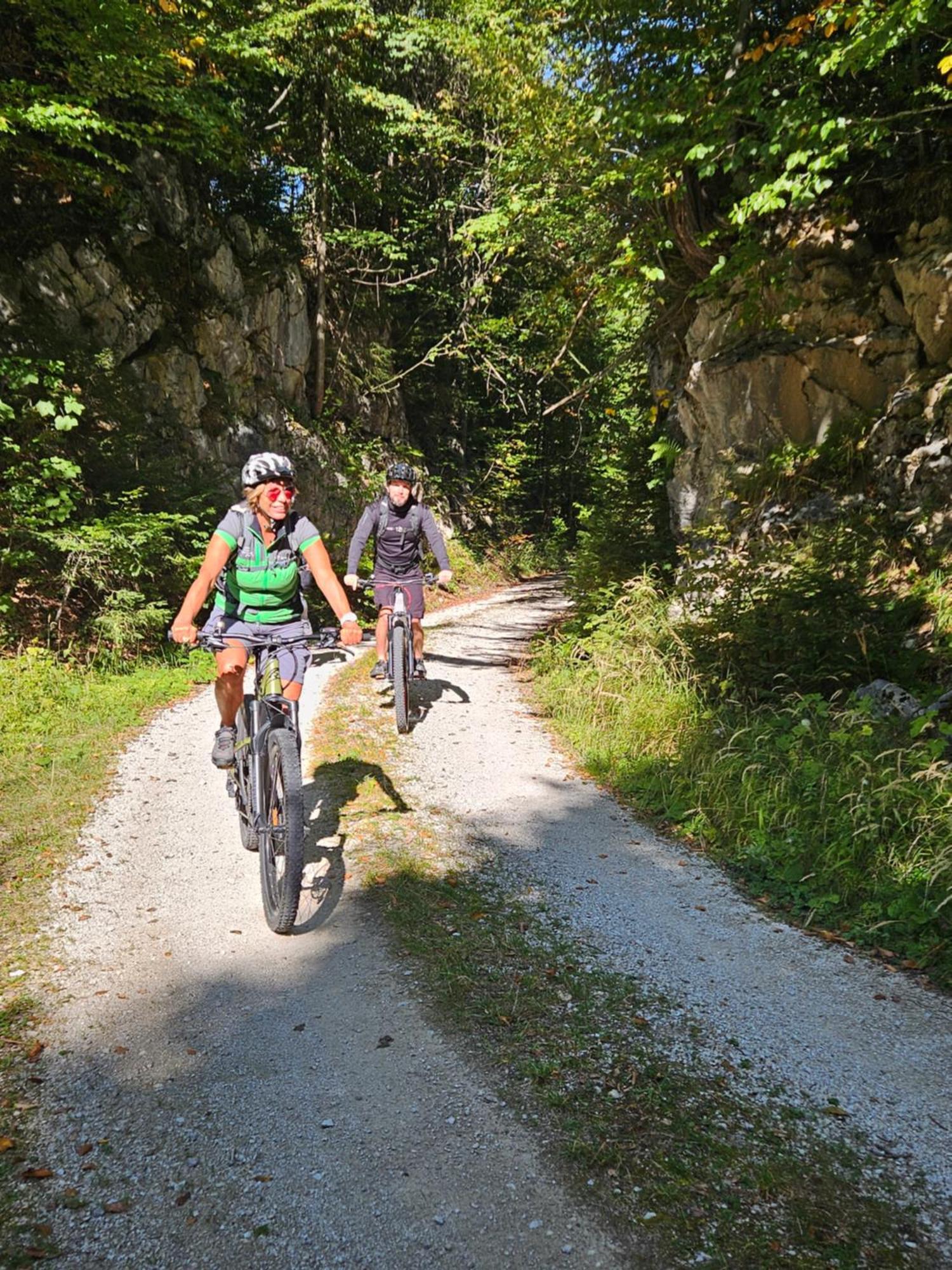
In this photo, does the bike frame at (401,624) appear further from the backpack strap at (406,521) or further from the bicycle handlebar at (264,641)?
the bicycle handlebar at (264,641)

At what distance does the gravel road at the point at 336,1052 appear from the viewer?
2.23m

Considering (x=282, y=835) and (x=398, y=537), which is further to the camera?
(x=398, y=537)

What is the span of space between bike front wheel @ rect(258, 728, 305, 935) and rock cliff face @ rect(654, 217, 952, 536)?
6.80m

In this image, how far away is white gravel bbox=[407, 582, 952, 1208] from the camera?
2.90 metres

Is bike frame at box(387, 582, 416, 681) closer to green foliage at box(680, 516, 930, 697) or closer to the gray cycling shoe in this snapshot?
the gray cycling shoe

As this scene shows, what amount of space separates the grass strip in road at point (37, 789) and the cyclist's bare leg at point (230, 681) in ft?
4.22

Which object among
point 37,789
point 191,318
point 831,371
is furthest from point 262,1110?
point 191,318

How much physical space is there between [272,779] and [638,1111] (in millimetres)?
2356

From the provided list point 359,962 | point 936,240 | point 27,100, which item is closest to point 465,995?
point 359,962

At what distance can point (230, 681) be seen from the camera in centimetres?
463

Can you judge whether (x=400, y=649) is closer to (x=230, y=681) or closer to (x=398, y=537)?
(x=398, y=537)

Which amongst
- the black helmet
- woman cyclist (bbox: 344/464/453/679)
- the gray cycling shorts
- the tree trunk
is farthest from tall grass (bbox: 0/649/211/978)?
the tree trunk

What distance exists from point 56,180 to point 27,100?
7.15 ft

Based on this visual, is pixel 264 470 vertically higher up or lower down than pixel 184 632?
higher up
